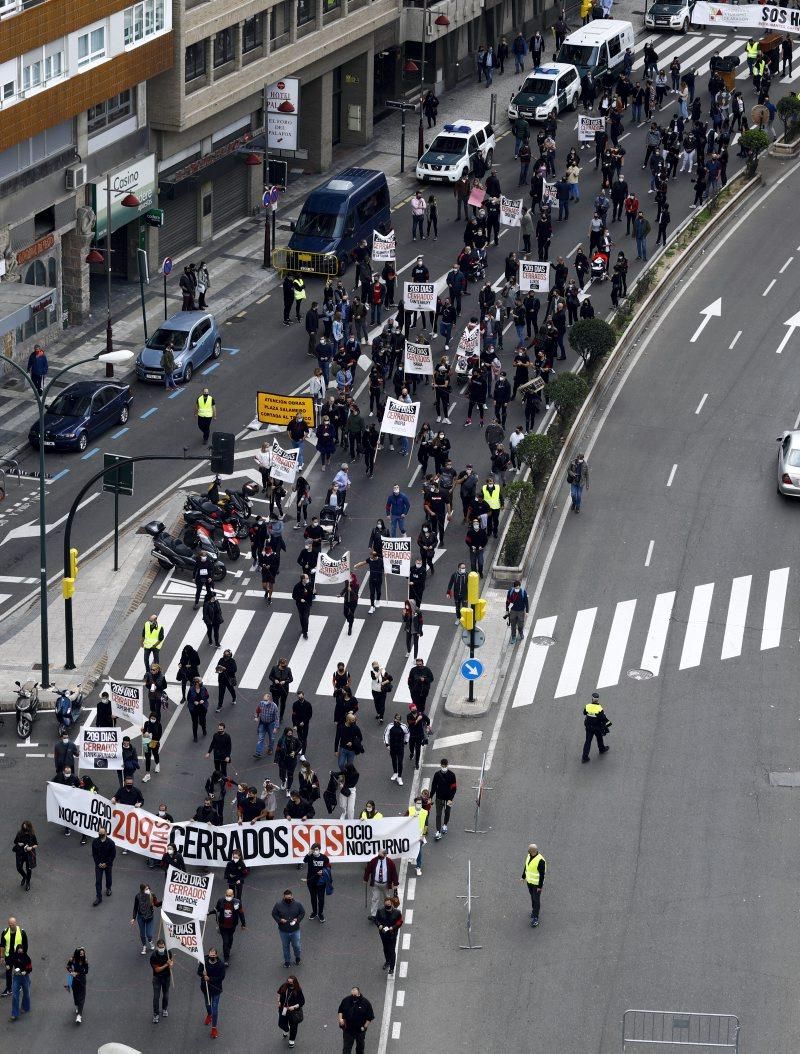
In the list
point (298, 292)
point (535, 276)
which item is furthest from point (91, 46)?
point (535, 276)

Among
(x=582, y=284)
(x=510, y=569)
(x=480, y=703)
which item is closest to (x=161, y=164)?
(x=582, y=284)

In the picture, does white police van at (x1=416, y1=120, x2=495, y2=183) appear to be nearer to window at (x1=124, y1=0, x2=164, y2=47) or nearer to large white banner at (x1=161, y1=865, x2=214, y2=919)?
window at (x1=124, y1=0, x2=164, y2=47)

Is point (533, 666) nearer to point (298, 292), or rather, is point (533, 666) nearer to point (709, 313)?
point (298, 292)

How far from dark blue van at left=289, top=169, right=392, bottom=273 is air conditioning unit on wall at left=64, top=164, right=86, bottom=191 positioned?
26.0 ft

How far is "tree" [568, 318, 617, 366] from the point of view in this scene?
2366 inches

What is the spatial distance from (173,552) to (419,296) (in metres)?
14.3

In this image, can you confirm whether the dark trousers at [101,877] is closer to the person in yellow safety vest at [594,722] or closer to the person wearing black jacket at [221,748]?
the person wearing black jacket at [221,748]

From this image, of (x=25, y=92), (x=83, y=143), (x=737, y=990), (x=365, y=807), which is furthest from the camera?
(x=83, y=143)

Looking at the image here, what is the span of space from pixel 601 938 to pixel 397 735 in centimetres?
647

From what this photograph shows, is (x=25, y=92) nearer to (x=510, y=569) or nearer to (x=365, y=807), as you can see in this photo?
(x=510, y=569)

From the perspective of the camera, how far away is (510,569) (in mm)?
51031

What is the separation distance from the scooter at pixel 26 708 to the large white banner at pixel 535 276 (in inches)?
925

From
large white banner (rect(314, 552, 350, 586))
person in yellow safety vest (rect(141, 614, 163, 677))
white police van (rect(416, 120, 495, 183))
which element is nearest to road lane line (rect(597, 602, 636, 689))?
large white banner (rect(314, 552, 350, 586))

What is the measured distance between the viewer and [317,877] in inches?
1522
